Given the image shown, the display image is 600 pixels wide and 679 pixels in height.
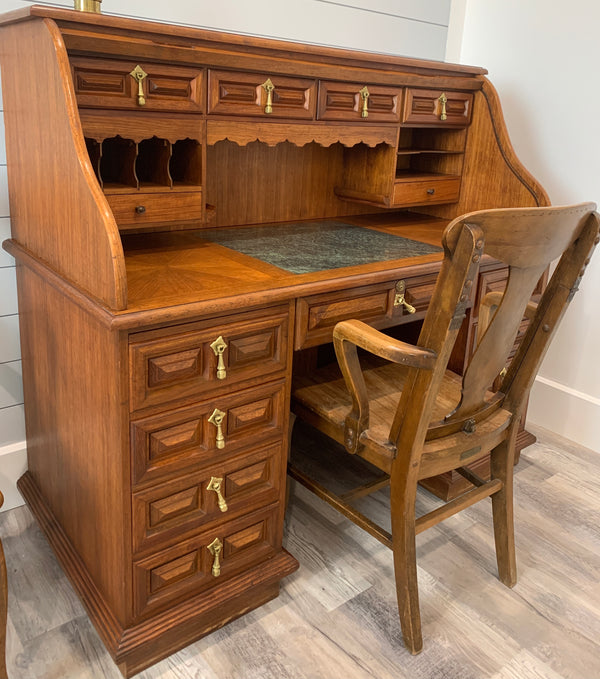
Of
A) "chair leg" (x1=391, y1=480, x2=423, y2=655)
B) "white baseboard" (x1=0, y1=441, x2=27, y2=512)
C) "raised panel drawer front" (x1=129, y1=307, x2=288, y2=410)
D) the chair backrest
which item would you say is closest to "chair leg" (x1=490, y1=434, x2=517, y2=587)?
the chair backrest

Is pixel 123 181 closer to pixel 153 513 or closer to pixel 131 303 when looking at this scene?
pixel 131 303

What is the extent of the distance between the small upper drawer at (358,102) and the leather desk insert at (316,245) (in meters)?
0.34

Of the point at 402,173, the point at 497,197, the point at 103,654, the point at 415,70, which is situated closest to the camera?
the point at 103,654

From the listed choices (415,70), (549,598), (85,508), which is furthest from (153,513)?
(415,70)

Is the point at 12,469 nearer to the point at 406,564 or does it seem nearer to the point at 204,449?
the point at 204,449

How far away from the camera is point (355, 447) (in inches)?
62.5

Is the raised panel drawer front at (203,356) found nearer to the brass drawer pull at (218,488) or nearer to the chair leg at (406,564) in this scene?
the brass drawer pull at (218,488)

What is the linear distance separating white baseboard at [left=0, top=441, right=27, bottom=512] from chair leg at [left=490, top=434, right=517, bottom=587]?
1370mm

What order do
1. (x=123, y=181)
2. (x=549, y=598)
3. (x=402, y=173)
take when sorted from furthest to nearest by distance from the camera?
1. (x=402, y=173)
2. (x=549, y=598)
3. (x=123, y=181)

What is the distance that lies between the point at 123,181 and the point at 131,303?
0.50m

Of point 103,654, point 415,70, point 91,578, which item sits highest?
point 415,70

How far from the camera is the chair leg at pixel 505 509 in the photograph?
5.72 ft

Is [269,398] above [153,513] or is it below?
above

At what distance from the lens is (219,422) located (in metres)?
1.44
